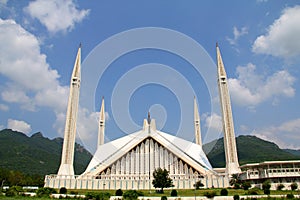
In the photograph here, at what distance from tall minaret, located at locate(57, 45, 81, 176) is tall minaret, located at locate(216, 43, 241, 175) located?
17131 millimetres

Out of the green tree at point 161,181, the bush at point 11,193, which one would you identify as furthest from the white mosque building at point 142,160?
the bush at point 11,193

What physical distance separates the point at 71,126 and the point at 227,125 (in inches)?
712

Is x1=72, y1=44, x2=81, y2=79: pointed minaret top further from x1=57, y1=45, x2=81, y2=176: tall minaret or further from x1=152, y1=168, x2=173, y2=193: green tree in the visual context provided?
x1=152, y1=168, x2=173, y2=193: green tree

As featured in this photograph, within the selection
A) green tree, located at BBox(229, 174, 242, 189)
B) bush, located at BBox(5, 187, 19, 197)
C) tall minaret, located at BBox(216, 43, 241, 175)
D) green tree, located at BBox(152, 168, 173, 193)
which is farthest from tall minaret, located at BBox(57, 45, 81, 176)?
tall minaret, located at BBox(216, 43, 241, 175)

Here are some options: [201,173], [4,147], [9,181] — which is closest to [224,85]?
[201,173]

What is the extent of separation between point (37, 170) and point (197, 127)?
31502 mm

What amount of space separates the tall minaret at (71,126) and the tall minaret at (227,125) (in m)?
17.1

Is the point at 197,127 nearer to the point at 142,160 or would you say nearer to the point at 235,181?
the point at 142,160

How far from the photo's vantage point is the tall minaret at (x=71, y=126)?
1183 inches

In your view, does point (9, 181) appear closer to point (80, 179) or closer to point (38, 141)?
point (80, 179)

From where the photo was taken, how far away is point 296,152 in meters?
128

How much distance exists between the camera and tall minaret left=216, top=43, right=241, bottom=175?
1166 inches

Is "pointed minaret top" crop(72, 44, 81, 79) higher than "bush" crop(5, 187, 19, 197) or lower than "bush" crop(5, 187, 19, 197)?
higher

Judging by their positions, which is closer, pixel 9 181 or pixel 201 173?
pixel 201 173
